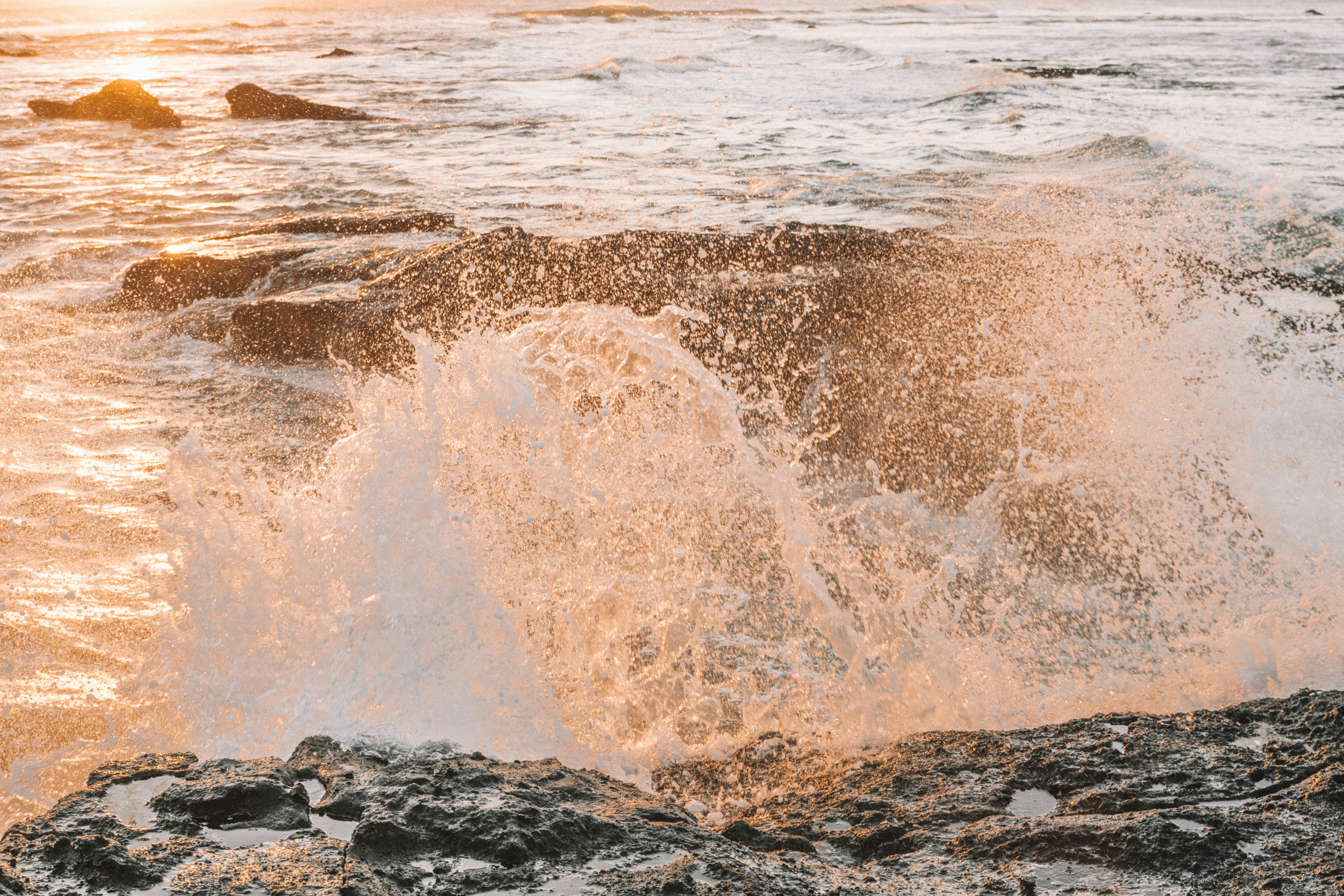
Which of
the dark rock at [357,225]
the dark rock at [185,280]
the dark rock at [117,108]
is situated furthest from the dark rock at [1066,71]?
the dark rock at [185,280]

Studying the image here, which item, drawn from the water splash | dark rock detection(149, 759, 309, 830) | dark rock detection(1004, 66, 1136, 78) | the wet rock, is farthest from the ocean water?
dark rock detection(1004, 66, 1136, 78)

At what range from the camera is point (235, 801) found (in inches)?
87.7

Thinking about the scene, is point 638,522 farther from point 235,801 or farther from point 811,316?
point 811,316

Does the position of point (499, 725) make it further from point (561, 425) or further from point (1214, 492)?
point (1214, 492)

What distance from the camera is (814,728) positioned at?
2.98 m

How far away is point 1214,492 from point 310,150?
1141 cm

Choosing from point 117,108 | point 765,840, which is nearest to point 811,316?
point 765,840

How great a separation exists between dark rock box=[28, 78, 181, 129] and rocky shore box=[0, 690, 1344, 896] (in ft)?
49.3

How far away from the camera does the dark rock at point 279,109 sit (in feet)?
47.8

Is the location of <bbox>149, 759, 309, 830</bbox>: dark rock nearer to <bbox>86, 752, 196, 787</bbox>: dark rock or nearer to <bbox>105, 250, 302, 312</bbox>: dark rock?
<bbox>86, 752, 196, 787</bbox>: dark rock

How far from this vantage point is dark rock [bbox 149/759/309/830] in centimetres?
219

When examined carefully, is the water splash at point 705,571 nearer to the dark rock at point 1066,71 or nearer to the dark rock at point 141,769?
the dark rock at point 141,769

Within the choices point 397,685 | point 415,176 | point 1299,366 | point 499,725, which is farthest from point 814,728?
point 415,176

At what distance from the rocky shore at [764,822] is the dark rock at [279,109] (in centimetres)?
1381
